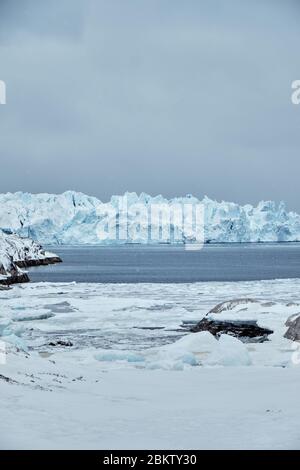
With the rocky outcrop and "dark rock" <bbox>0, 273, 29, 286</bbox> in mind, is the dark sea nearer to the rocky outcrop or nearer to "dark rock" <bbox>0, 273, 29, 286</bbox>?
"dark rock" <bbox>0, 273, 29, 286</bbox>

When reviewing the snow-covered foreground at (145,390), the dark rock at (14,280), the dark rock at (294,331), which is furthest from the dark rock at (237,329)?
the dark rock at (14,280)

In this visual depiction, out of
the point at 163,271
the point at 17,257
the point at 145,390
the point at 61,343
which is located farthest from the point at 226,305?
the point at 17,257

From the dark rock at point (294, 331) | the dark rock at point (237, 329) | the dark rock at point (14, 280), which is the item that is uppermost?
the dark rock at point (294, 331)

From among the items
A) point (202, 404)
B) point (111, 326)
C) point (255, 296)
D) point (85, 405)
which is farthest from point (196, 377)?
Result: point (255, 296)

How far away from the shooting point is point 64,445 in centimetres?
709

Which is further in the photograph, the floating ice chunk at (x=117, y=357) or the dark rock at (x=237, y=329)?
the dark rock at (x=237, y=329)

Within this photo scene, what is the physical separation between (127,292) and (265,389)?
3069 cm

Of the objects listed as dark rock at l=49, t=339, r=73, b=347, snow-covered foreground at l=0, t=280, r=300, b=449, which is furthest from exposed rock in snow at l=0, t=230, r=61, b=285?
dark rock at l=49, t=339, r=73, b=347

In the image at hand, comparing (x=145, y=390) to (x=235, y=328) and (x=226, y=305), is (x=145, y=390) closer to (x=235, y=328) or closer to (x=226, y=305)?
(x=235, y=328)

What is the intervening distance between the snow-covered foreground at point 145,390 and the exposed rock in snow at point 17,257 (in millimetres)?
32839

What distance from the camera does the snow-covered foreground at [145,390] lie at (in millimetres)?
7551

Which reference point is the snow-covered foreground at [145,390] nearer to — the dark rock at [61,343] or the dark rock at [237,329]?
the dark rock at [61,343]

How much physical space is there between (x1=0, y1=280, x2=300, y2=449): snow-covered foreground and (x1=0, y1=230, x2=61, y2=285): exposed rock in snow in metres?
32.8

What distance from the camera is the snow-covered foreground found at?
755cm
